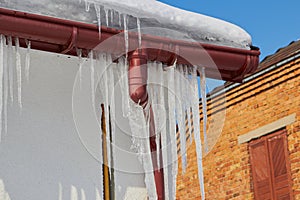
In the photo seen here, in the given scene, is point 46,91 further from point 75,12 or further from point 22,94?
point 75,12

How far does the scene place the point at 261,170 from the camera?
31.3ft

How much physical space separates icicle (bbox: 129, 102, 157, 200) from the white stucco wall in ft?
1.11

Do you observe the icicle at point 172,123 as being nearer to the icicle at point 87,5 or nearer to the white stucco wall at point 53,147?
the white stucco wall at point 53,147

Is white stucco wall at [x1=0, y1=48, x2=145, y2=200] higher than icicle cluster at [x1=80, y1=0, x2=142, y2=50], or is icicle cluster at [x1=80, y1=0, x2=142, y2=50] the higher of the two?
icicle cluster at [x1=80, y1=0, x2=142, y2=50]

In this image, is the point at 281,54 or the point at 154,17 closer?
the point at 154,17

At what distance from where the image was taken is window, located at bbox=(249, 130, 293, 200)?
914 centimetres

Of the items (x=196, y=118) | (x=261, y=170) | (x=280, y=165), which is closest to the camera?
(x=196, y=118)

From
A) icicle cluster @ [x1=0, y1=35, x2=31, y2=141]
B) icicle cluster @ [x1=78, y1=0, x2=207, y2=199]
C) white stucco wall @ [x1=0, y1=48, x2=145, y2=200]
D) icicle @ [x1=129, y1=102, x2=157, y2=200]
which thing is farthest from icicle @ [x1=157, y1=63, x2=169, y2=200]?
icicle cluster @ [x1=0, y1=35, x2=31, y2=141]

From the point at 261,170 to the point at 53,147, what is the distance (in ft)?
18.0

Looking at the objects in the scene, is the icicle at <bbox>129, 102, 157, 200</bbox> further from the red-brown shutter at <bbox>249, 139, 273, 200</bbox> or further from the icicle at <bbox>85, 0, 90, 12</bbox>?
the red-brown shutter at <bbox>249, 139, 273, 200</bbox>

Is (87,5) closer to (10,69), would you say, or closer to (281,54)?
(10,69)

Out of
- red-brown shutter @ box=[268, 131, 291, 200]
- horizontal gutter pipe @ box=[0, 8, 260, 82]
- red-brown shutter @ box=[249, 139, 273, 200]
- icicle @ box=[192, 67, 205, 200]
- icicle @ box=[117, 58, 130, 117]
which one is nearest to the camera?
horizontal gutter pipe @ box=[0, 8, 260, 82]

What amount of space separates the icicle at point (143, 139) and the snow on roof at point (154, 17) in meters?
0.59

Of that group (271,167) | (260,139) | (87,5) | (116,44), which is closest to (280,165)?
(271,167)
